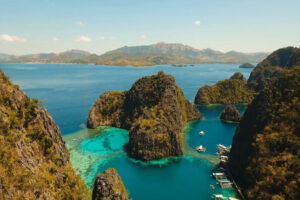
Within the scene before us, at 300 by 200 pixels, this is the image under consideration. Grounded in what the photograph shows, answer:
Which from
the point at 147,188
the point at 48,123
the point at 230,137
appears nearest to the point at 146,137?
the point at 147,188

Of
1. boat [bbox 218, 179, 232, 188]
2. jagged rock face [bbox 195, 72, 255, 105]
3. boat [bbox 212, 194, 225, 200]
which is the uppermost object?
jagged rock face [bbox 195, 72, 255, 105]

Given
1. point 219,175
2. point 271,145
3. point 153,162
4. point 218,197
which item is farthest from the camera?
point 153,162

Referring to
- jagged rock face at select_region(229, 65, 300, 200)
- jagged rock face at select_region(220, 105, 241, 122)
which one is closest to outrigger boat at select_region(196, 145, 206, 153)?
jagged rock face at select_region(229, 65, 300, 200)

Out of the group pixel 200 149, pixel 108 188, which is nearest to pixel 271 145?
pixel 200 149

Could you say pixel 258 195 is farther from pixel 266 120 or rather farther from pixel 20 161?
pixel 20 161

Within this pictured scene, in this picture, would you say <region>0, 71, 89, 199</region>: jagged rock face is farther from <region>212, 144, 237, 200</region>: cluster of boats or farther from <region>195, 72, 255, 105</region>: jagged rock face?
<region>195, 72, 255, 105</region>: jagged rock face

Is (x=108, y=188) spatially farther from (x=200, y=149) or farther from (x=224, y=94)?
(x=224, y=94)
